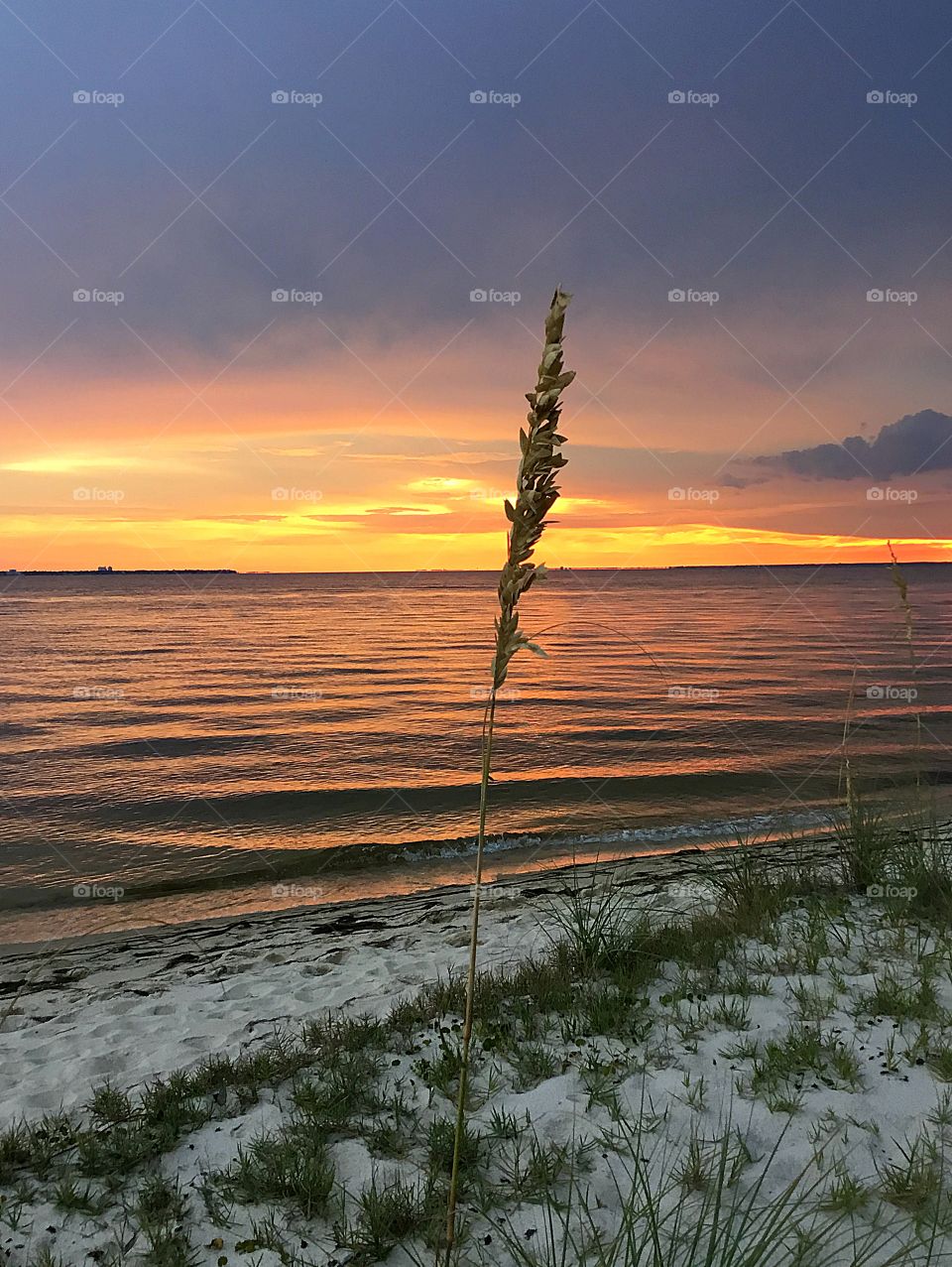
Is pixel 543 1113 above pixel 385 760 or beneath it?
above

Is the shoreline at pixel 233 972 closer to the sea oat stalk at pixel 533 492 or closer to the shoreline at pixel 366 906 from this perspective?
the shoreline at pixel 366 906

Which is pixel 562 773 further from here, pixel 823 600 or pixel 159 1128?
pixel 823 600

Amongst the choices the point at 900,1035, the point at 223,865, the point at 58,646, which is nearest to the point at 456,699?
the point at 223,865

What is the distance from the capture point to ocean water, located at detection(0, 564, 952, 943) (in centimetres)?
1159

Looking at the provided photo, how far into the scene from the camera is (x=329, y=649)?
3969 cm

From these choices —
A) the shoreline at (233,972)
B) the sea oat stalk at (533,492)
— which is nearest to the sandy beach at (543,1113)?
the shoreline at (233,972)

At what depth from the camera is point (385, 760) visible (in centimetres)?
1786

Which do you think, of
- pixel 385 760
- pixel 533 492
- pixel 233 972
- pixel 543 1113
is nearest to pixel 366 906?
pixel 233 972

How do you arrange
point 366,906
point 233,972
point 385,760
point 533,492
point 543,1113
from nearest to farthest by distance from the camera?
1. point 533,492
2. point 543,1113
3. point 233,972
4. point 366,906
5. point 385,760

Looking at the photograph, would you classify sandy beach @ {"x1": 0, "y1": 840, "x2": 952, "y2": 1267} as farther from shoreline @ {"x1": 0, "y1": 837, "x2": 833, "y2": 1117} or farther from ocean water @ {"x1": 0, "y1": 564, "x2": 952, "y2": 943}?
ocean water @ {"x1": 0, "y1": 564, "x2": 952, "y2": 943}

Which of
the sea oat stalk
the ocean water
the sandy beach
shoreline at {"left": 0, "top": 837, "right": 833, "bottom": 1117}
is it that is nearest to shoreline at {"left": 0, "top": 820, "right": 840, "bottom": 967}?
shoreline at {"left": 0, "top": 837, "right": 833, "bottom": 1117}

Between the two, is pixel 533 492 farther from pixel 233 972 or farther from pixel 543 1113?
pixel 233 972

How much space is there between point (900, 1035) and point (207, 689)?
1080 inches

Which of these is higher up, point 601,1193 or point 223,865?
point 601,1193
